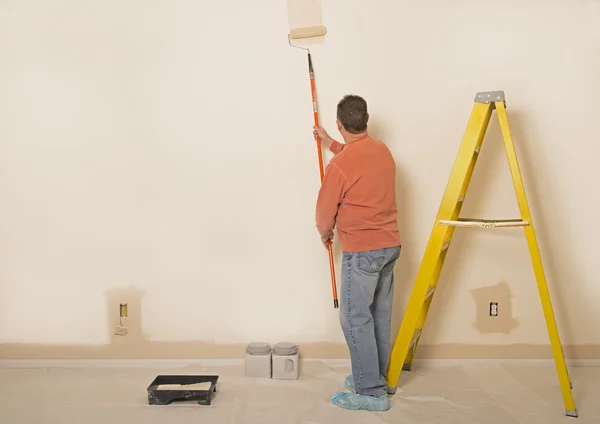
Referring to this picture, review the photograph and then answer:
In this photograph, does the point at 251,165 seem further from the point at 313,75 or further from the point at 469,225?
the point at 469,225

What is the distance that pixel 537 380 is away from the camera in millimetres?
2840

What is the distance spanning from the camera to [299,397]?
2660 mm

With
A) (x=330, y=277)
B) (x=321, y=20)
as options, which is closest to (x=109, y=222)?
(x=330, y=277)

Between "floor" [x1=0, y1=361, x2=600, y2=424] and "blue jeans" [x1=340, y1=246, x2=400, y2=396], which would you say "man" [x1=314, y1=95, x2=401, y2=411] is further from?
"floor" [x1=0, y1=361, x2=600, y2=424]

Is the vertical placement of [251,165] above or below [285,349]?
above

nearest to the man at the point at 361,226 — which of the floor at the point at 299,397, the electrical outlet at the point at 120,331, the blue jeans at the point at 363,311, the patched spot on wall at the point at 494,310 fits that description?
the blue jeans at the point at 363,311

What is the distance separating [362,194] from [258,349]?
102 centimetres

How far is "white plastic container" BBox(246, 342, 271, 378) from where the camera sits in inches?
114

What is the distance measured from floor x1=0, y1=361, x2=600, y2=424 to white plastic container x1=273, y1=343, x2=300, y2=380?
2.3 inches

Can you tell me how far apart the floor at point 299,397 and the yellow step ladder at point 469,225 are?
0.65 feet

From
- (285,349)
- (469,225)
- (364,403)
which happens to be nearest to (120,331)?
(285,349)

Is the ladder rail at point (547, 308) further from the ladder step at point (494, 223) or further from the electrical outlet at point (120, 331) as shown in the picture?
the electrical outlet at point (120, 331)

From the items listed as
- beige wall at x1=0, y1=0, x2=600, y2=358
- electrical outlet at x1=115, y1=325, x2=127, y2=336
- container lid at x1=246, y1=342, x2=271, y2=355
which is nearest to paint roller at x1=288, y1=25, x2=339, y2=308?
beige wall at x1=0, y1=0, x2=600, y2=358

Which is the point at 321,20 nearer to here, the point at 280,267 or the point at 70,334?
the point at 280,267
